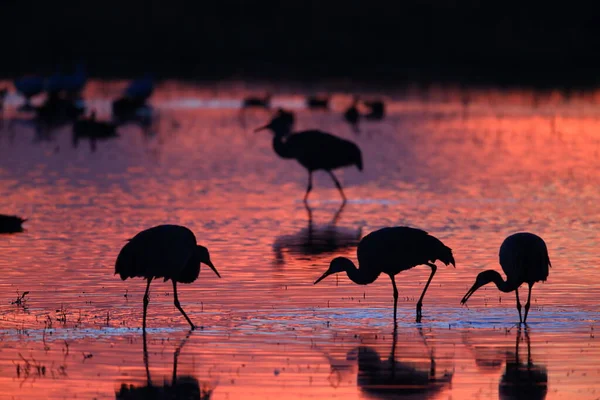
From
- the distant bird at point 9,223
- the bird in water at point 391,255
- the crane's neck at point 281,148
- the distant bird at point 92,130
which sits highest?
the bird in water at point 391,255

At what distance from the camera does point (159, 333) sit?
12656 millimetres

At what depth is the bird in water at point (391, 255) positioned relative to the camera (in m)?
13.7

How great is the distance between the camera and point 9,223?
1886cm

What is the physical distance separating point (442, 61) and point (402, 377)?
166 feet

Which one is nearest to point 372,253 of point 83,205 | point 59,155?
point 83,205

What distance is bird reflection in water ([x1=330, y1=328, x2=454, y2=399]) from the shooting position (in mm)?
10500

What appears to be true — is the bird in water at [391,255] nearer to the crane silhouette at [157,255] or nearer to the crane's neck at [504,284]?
the crane's neck at [504,284]

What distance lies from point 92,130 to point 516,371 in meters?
23.5

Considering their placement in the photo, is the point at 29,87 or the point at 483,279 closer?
the point at 483,279

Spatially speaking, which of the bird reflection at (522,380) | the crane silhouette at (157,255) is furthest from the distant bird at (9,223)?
the bird reflection at (522,380)

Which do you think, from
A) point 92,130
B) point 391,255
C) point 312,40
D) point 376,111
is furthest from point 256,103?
point 391,255

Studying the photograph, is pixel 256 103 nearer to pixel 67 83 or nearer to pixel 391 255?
pixel 67 83

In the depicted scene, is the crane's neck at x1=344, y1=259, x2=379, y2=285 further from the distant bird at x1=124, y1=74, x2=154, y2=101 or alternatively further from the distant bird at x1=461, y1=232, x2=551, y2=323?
the distant bird at x1=124, y1=74, x2=154, y2=101

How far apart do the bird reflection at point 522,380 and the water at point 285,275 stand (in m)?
0.03
